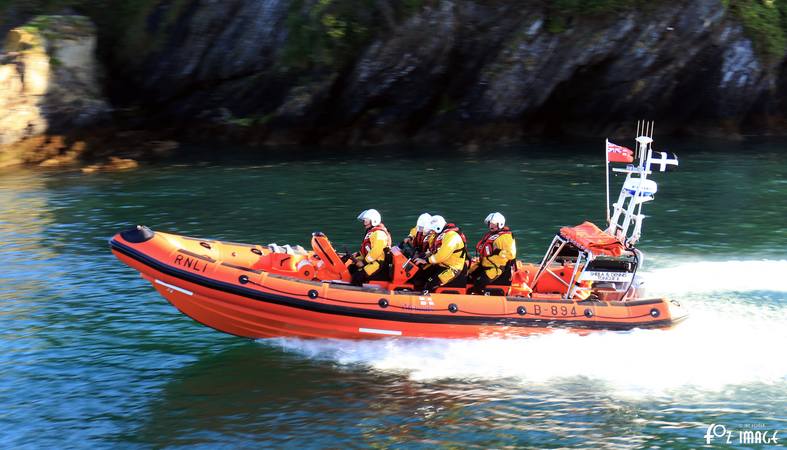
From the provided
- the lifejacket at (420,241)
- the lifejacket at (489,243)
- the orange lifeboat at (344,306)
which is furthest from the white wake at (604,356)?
the lifejacket at (420,241)

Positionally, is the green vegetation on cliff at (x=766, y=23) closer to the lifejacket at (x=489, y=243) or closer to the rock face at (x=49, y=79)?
the rock face at (x=49, y=79)

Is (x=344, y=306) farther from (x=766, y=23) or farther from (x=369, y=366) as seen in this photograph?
(x=766, y=23)

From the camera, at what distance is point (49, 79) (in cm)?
2883

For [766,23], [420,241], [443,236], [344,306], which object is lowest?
[344,306]

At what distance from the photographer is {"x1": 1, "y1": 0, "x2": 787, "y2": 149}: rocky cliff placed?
3097cm

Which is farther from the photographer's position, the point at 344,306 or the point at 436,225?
the point at 436,225

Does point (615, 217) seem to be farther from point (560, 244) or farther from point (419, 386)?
point (419, 386)

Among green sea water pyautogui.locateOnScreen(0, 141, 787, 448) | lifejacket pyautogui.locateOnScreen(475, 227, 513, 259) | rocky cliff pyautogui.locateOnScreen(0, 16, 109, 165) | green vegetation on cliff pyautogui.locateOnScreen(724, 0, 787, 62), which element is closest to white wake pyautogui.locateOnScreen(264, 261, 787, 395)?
green sea water pyautogui.locateOnScreen(0, 141, 787, 448)

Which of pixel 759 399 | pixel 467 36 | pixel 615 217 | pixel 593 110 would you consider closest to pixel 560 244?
pixel 615 217

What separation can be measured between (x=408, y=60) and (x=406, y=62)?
0.35ft

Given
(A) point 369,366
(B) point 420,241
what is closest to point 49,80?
(B) point 420,241

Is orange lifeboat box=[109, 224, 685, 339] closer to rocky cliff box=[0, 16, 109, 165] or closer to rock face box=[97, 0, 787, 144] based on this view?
rocky cliff box=[0, 16, 109, 165]

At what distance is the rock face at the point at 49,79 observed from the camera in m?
27.9

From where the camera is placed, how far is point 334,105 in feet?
107
